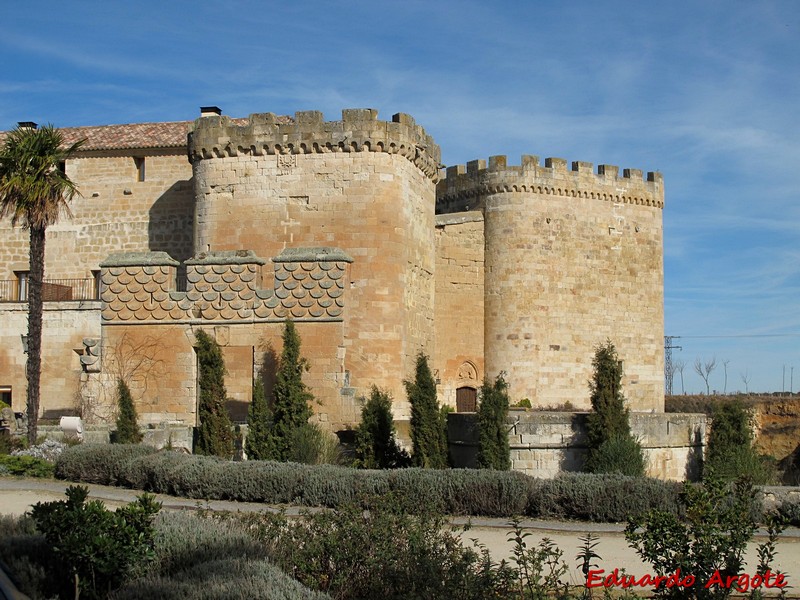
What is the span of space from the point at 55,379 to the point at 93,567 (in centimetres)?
2130

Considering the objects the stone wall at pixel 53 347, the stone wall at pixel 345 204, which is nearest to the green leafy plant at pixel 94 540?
the stone wall at pixel 345 204

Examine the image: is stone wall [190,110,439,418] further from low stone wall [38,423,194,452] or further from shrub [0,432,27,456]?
shrub [0,432,27,456]

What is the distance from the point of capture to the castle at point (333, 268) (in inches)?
759

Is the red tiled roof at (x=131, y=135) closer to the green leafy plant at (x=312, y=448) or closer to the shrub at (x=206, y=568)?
the green leafy plant at (x=312, y=448)

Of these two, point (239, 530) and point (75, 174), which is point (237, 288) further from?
point (75, 174)

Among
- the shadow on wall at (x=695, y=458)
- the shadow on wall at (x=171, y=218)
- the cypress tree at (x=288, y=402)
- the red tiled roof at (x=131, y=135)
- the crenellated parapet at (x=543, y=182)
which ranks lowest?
the shadow on wall at (x=695, y=458)

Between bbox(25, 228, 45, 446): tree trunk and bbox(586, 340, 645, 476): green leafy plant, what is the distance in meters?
11.0

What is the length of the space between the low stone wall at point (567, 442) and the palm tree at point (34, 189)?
9.33 m

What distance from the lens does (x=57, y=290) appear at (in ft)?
98.1

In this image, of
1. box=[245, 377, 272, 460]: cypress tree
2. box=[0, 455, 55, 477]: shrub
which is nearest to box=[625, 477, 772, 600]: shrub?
box=[245, 377, 272, 460]: cypress tree

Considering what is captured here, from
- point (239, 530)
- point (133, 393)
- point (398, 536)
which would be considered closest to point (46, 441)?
point (133, 393)

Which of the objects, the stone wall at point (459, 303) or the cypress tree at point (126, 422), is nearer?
the cypress tree at point (126, 422)

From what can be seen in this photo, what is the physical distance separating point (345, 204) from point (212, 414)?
6371 mm

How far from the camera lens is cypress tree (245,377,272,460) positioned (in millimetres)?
17656
